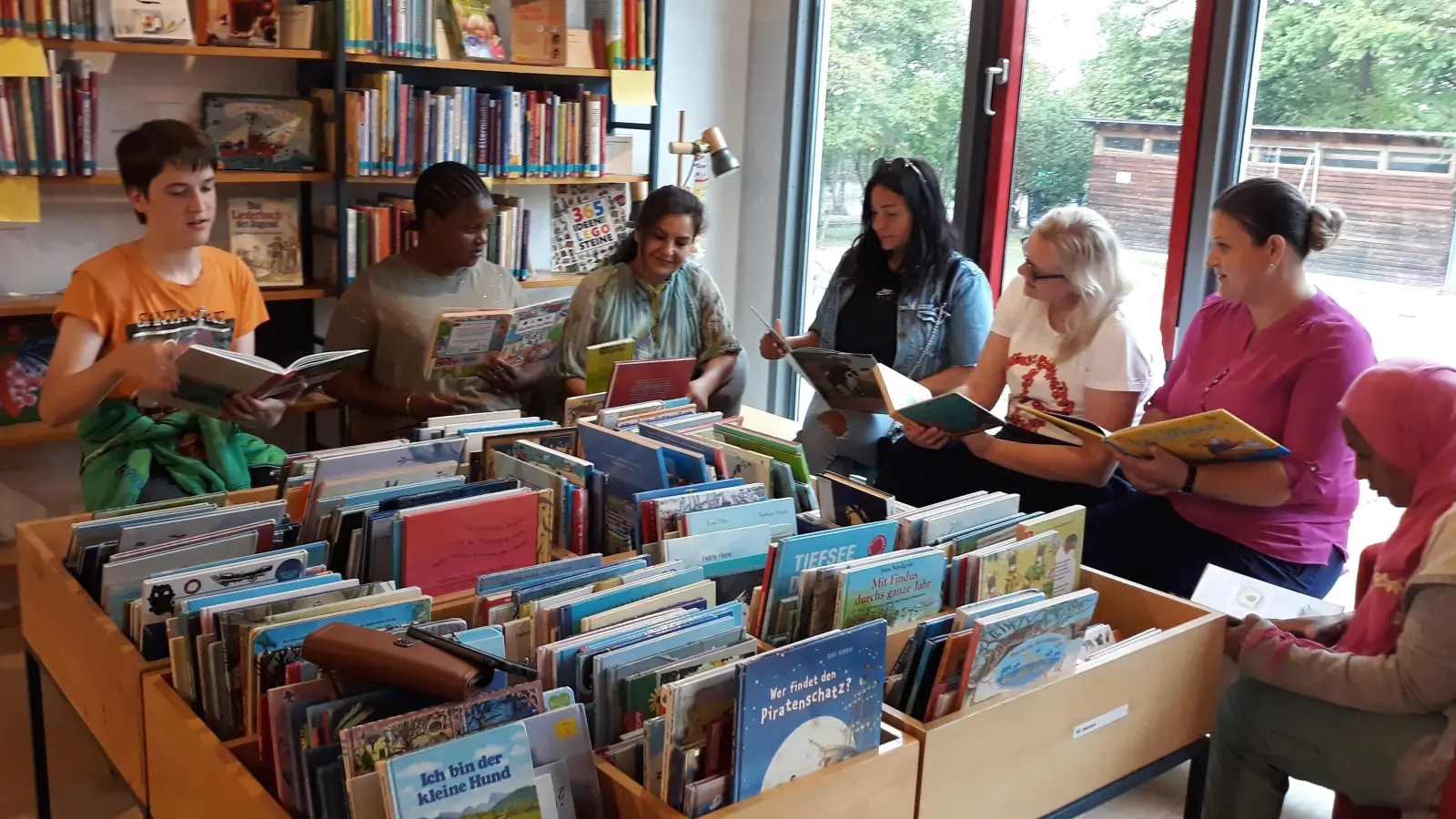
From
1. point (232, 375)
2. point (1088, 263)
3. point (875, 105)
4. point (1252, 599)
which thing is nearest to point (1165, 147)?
point (1088, 263)

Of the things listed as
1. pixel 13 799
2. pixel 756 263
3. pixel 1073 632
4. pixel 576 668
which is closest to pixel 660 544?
pixel 576 668

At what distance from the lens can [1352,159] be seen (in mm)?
3072

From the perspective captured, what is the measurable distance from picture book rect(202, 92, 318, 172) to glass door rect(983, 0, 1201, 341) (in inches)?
87.5

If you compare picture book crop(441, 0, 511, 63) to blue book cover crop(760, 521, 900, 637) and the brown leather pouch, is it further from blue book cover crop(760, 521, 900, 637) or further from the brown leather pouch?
the brown leather pouch

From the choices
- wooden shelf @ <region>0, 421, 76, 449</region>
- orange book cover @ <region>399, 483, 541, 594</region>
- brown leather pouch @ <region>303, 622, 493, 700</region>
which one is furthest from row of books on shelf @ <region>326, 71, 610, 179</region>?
brown leather pouch @ <region>303, 622, 493, 700</region>

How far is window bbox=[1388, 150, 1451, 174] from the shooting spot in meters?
2.91

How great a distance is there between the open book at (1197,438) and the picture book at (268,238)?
2432mm

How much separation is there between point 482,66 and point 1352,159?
2.58 meters

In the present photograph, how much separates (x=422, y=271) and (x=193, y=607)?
1839mm

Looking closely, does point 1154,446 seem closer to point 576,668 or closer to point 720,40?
point 576,668

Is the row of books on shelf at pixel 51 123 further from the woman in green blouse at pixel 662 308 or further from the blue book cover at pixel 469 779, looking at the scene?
the blue book cover at pixel 469 779

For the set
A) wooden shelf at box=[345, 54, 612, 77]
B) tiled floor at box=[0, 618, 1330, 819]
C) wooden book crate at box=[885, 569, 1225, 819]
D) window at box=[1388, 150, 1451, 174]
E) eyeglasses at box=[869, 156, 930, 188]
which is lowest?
tiled floor at box=[0, 618, 1330, 819]

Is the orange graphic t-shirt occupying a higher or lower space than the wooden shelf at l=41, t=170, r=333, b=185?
lower

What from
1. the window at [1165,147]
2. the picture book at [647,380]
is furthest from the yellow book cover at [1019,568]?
the window at [1165,147]
